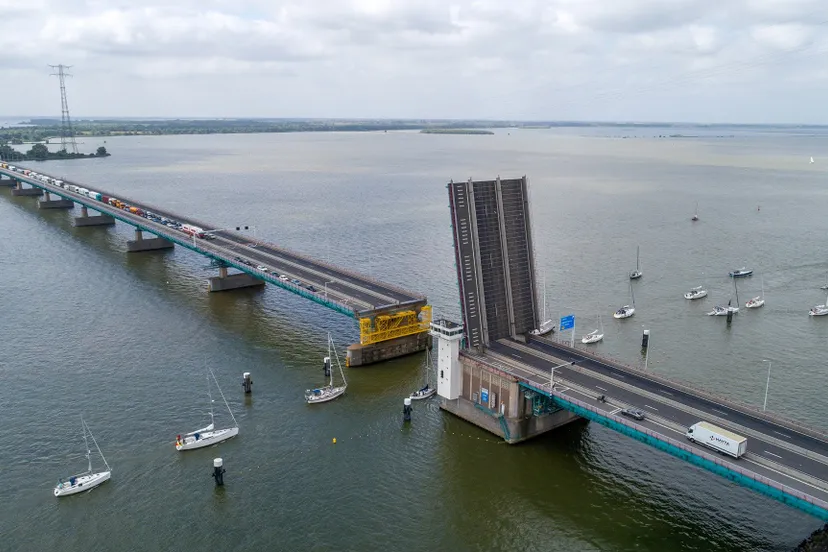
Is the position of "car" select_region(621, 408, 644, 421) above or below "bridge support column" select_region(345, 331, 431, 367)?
below

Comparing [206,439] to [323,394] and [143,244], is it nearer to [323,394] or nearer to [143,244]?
[323,394]

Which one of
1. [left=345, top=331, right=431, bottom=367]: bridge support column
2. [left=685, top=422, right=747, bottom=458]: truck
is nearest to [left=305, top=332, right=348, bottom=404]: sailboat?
[left=345, top=331, right=431, bottom=367]: bridge support column

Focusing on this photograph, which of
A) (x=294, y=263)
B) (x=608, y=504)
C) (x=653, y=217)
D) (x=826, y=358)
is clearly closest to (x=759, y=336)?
(x=826, y=358)

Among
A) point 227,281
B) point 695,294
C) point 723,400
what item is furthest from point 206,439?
point 695,294

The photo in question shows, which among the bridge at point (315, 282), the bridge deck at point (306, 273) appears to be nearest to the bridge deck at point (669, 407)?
the bridge at point (315, 282)

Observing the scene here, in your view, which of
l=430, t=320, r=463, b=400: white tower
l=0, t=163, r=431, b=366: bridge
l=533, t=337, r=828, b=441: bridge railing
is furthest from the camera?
l=0, t=163, r=431, b=366: bridge

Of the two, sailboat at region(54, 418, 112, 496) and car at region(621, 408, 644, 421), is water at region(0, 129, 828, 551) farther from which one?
car at region(621, 408, 644, 421)
